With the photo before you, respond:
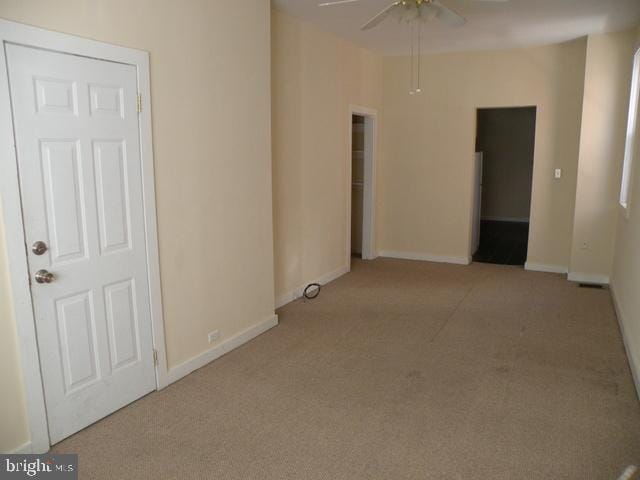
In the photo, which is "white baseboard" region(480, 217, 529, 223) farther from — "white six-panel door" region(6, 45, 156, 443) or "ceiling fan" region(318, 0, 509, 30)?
"white six-panel door" region(6, 45, 156, 443)

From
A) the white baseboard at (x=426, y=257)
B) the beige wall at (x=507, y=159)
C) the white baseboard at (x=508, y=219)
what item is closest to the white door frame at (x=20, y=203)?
the white baseboard at (x=426, y=257)

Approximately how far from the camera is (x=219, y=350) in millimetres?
3777

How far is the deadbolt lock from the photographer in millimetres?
2467

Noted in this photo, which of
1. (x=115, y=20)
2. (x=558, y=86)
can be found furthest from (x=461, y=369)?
(x=558, y=86)

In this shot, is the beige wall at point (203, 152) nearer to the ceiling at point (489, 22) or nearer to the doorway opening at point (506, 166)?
the ceiling at point (489, 22)

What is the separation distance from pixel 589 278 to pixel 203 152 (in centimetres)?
462

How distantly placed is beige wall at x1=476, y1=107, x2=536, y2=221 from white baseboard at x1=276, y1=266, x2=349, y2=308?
15.8 ft

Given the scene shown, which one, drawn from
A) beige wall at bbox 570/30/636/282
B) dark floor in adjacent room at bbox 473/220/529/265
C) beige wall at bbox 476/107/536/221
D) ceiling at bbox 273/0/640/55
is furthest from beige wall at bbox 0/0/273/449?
beige wall at bbox 476/107/536/221

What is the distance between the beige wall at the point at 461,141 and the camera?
5996 mm

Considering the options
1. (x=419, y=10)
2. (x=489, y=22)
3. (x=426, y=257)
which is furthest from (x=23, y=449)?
→ (x=426, y=257)

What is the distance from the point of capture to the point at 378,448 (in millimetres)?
2645

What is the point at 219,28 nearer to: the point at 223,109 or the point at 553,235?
the point at 223,109

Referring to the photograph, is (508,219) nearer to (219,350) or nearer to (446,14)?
(446,14)

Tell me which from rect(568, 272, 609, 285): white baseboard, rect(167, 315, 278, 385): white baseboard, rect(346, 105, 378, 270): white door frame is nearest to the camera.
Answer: rect(167, 315, 278, 385): white baseboard
